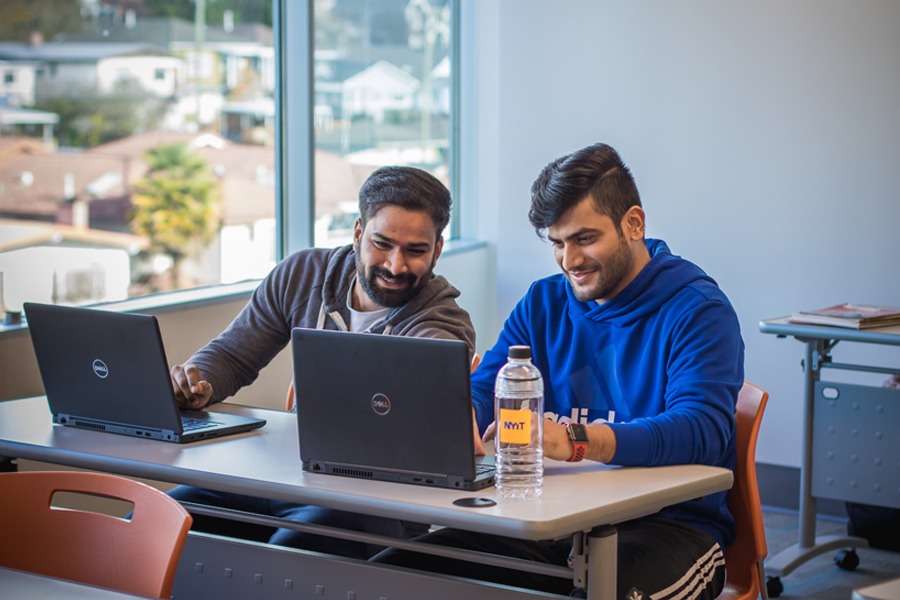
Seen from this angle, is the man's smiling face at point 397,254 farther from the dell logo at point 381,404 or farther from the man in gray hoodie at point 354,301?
the dell logo at point 381,404

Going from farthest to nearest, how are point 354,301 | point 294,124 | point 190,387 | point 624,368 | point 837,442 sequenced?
point 294,124 → point 837,442 → point 354,301 → point 190,387 → point 624,368

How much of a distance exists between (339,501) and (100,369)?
612 mm

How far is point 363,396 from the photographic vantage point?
4.58ft

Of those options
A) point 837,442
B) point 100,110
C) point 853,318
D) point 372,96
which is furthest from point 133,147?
point 837,442

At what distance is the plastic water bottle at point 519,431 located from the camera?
54.1 inches

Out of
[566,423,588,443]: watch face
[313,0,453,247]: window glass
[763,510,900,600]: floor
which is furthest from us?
[313,0,453,247]: window glass

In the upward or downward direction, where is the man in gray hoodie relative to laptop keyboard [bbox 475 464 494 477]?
upward

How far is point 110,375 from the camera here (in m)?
1.68

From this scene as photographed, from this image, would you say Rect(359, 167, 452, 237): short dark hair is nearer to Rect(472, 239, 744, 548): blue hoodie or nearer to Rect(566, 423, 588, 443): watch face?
Rect(472, 239, 744, 548): blue hoodie

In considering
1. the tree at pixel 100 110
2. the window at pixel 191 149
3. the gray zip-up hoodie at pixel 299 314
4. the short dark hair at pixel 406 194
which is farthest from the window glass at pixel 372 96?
the short dark hair at pixel 406 194

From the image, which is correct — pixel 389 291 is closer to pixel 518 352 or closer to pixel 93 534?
pixel 518 352

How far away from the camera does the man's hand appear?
1923mm

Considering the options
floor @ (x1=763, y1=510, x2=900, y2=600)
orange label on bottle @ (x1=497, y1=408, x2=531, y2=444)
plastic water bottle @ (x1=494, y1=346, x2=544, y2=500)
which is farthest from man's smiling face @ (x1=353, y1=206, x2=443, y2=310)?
floor @ (x1=763, y1=510, x2=900, y2=600)

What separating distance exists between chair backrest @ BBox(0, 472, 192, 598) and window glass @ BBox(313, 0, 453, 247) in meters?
2.31
